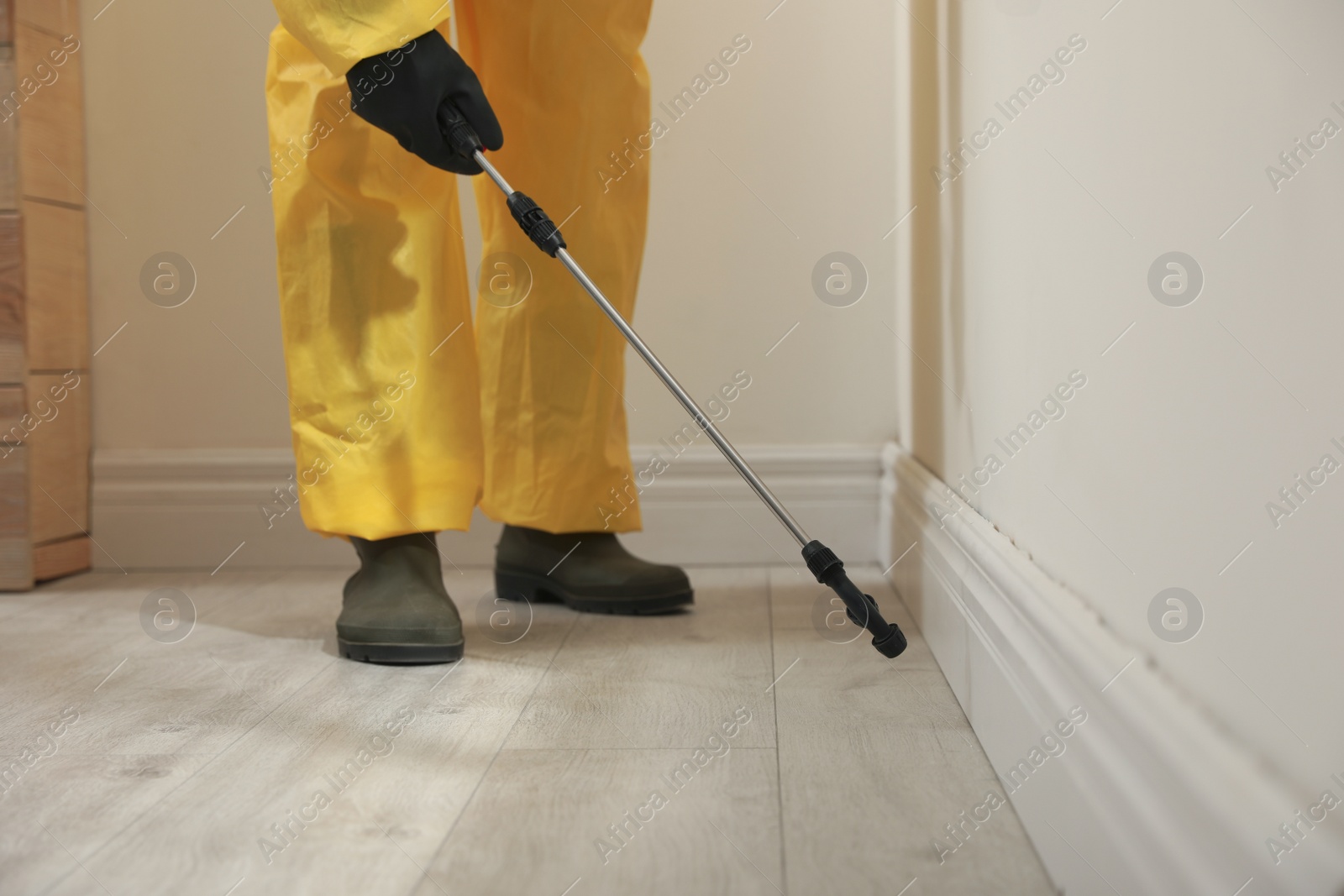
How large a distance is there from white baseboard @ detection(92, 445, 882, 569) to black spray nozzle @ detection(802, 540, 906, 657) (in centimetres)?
→ 65

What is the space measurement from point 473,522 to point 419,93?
738mm

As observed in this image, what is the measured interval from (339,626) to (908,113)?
2.99 feet

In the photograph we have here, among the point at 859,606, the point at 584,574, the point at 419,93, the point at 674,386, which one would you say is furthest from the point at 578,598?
the point at 419,93

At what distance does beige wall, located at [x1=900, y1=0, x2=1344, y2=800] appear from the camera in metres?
0.37

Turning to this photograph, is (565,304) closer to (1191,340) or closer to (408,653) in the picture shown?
(408,653)

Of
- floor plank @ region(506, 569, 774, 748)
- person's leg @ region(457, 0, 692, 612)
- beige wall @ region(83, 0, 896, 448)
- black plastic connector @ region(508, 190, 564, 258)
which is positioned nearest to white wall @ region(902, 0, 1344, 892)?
floor plank @ region(506, 569, 774, 748)

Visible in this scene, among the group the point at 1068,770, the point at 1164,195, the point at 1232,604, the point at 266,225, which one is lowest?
the point at 266,225

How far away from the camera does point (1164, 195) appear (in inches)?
19.5

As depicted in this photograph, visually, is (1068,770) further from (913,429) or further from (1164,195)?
(913,429)

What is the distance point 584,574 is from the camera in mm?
1254

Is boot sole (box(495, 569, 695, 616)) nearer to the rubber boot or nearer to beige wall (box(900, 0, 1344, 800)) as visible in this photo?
the rubber boot

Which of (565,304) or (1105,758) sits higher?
(1105,758)

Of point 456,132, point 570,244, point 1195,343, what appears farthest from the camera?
point 570,244

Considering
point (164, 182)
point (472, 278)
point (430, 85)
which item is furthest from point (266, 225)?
point (430, 85)
